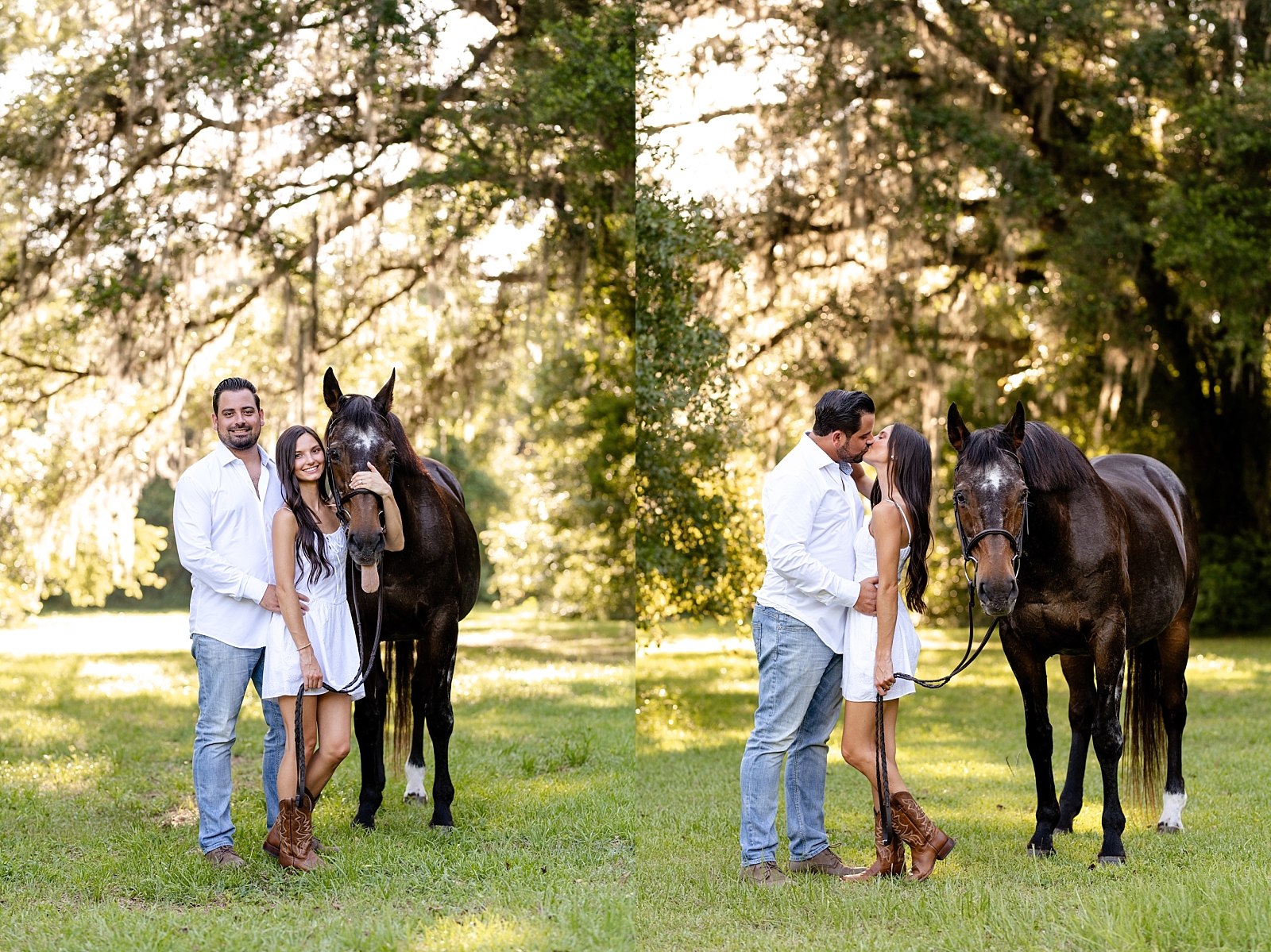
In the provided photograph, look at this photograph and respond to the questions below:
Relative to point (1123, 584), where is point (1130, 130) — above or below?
above

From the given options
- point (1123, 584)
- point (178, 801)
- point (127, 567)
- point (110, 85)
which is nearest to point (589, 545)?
point (127, 567)

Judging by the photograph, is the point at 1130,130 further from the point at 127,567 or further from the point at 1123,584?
the point at 127,567

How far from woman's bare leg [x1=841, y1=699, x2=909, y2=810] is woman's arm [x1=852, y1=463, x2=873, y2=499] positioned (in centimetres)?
81

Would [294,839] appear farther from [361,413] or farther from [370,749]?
[361,413]

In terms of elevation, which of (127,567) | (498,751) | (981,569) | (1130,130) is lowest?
(498,751)

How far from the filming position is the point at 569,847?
4.71m

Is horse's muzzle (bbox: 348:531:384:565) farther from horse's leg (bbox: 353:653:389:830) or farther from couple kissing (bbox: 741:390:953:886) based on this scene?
couple kissing (bbox: 741:390:953:886)

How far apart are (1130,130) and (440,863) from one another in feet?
41.2

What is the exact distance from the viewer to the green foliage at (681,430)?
28.8ft

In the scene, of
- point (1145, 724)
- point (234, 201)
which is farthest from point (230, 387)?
point (234, 201)

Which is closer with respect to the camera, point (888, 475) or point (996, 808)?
point (888, 475)

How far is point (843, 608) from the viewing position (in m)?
4.20

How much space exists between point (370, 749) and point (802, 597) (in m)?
2.21

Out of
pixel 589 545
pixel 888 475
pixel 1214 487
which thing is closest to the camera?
pixel 888 475
